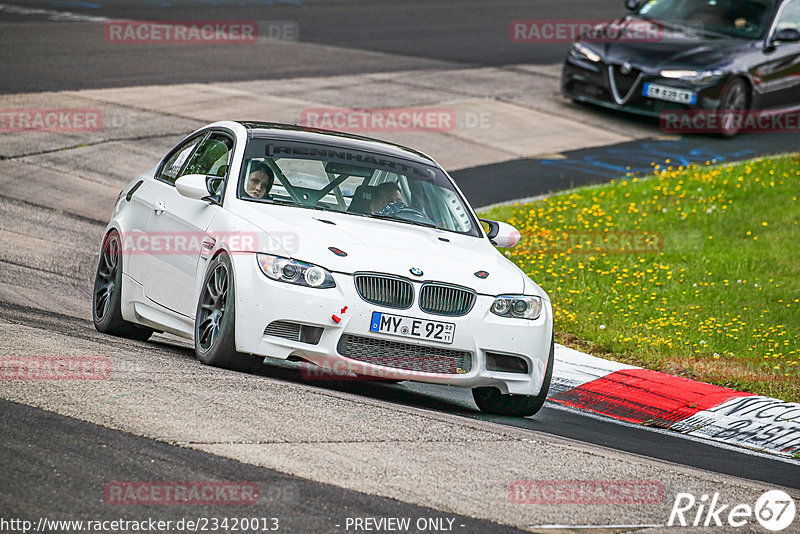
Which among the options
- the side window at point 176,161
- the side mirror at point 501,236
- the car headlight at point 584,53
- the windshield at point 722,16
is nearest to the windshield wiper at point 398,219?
the side mirror at point 501,236

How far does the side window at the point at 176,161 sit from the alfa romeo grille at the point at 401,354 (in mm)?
2596

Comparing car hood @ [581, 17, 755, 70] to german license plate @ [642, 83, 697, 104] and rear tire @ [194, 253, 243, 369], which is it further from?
rear tire @ [194, 253, 243, 369]

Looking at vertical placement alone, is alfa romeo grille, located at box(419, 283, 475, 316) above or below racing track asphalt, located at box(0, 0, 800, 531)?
above

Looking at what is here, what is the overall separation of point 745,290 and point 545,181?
561 centimetres

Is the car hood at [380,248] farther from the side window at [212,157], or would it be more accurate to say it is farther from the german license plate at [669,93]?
the german license plate at [669,93]

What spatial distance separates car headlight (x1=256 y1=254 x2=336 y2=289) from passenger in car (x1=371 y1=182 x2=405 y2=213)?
1.23m

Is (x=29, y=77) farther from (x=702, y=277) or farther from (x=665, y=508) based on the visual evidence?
(x=665, y=508)

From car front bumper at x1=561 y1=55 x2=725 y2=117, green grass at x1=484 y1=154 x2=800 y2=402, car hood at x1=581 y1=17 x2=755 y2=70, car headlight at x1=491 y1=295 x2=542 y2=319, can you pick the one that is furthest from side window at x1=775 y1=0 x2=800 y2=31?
car headlight at x1=491 y1=295 x2=542 y2=319

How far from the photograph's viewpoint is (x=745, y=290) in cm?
1214

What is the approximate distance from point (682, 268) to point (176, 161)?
18.4 feet

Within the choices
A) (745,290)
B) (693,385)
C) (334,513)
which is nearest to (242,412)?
(334,513)

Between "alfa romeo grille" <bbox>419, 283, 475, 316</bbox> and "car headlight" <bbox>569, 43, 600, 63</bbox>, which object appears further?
"car headlight" <bbox>569, 43, 600, 63</bbox>

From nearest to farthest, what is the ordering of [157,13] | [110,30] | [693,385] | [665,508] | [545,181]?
[665,508], [693,385], [545,181], [110,30], [157,13]

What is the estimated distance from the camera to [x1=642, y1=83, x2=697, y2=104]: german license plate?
64.7 feet
